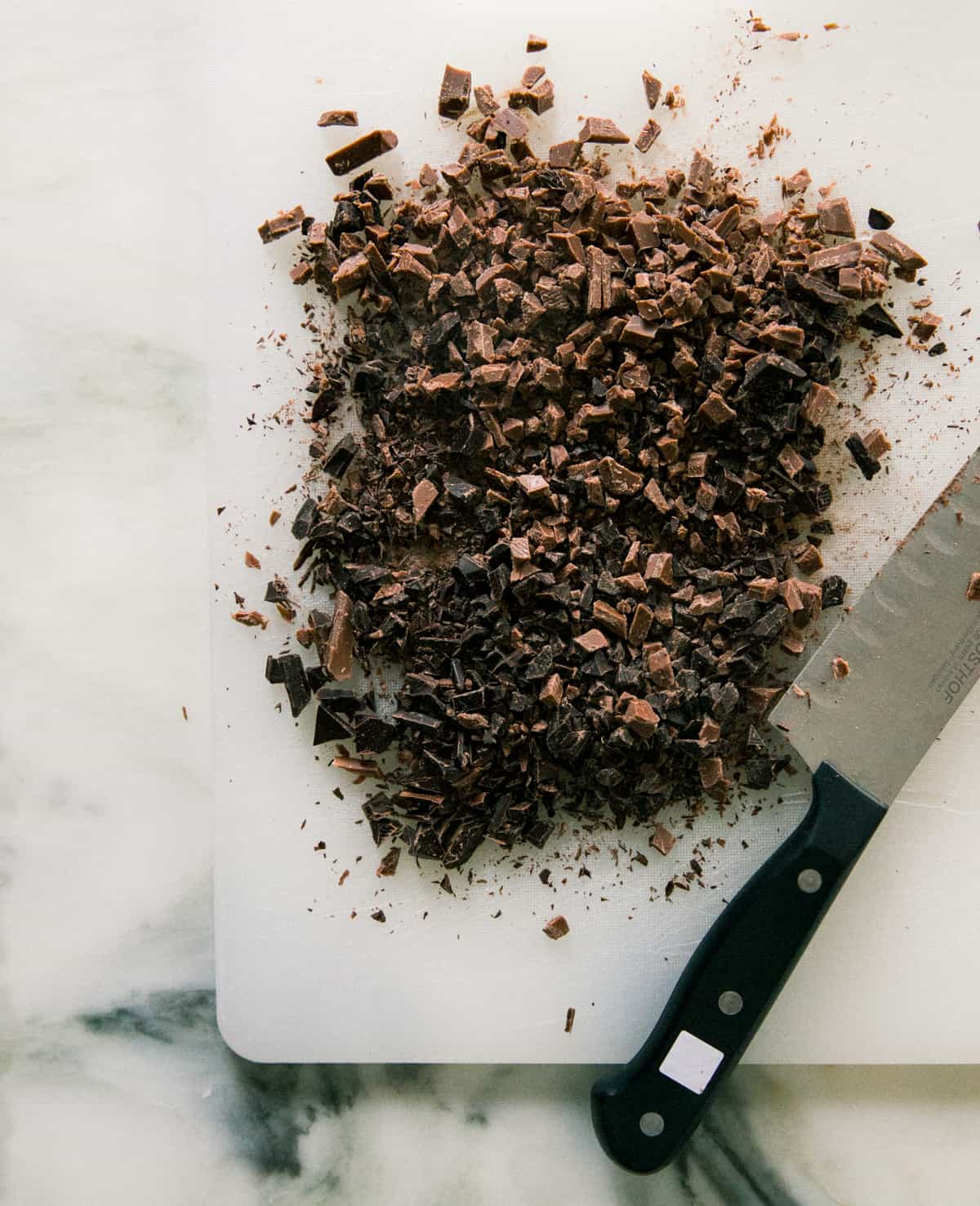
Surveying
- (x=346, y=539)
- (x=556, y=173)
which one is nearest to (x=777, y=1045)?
(x=346, y=539)

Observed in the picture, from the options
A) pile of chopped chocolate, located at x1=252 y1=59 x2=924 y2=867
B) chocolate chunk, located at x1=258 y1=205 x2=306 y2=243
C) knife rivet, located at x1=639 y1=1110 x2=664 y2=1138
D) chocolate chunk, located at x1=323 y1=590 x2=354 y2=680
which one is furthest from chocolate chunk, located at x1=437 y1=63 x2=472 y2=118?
knife rivet, located at x1=639 y1=1110 x2=664 y2=1138

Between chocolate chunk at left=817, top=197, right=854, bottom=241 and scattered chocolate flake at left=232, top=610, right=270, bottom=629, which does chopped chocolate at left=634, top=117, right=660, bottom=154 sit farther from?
scattered chocolate flake at left=232, top=610, right=270, bottom=629

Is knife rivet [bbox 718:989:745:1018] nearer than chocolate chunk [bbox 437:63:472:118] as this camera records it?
Yes

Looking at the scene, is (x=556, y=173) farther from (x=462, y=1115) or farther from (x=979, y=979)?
(x=462, y=1115)

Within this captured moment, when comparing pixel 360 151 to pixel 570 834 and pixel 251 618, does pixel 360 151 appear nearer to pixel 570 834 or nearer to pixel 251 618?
pixel 251 618

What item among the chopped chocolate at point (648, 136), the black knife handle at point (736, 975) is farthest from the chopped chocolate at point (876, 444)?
the chopped chocolate at point (648, 136)

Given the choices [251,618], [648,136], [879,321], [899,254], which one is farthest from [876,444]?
[251,618]

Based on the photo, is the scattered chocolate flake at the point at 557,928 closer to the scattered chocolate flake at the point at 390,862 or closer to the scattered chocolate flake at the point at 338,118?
the scattered chocolate flake at the point at 390,862
